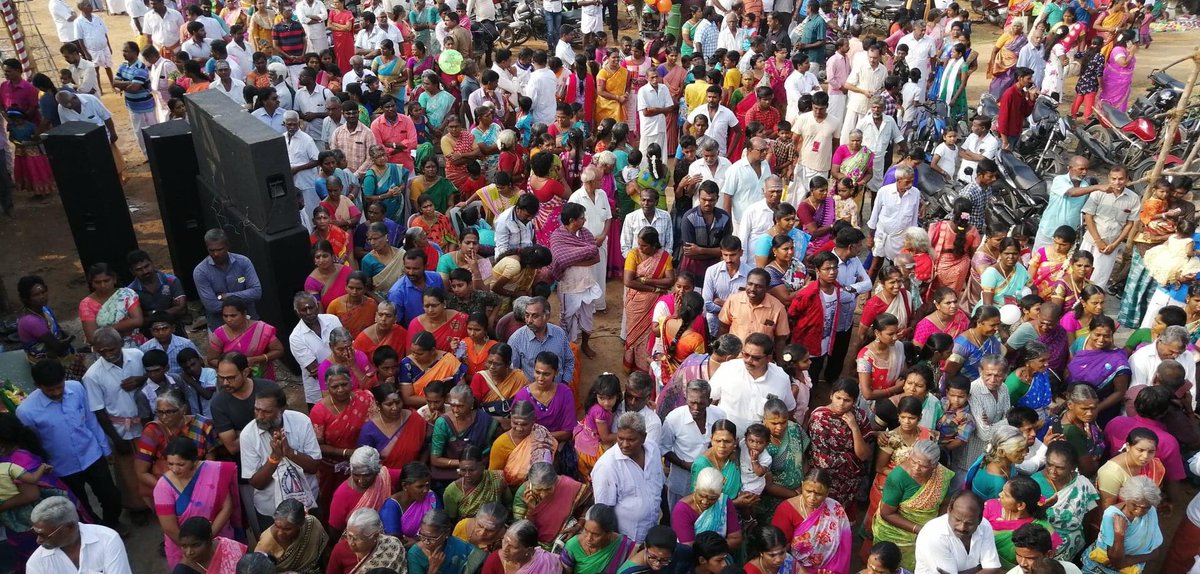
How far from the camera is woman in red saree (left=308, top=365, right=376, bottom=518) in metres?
5.45

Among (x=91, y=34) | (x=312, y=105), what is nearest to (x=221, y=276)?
(x=312, y=105)

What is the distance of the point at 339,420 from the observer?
5465mm

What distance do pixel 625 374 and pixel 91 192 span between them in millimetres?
4736

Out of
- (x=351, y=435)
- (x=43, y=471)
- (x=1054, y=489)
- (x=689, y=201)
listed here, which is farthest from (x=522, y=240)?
(x=1054, y=489)

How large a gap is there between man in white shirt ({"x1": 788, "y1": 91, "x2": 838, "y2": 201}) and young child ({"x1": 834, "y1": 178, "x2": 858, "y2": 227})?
1153 mm

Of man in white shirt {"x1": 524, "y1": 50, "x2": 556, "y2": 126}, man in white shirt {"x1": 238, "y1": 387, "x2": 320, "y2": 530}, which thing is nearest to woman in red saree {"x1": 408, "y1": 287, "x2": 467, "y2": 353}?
man in white shirt {"x1": 238, "y1": 387, "x2": 320, "y2": 530}

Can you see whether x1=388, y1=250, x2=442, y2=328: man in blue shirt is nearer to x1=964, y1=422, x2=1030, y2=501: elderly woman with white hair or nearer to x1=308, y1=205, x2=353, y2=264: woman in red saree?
x1=308, y1=205, x2=353, y2=264: woman in red saree

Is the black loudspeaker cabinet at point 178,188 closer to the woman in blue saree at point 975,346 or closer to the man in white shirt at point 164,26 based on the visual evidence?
the man in white shirt at point 164,26

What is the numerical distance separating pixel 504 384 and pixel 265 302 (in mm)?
2838

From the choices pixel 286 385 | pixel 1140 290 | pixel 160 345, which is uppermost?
pixel 160 345

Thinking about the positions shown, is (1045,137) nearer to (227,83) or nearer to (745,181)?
(745,181)

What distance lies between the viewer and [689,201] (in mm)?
8703

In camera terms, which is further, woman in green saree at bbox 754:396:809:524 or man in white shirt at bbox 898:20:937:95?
man in white shirt at bbox 898:20:937:95

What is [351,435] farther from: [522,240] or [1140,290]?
[1140,290]
